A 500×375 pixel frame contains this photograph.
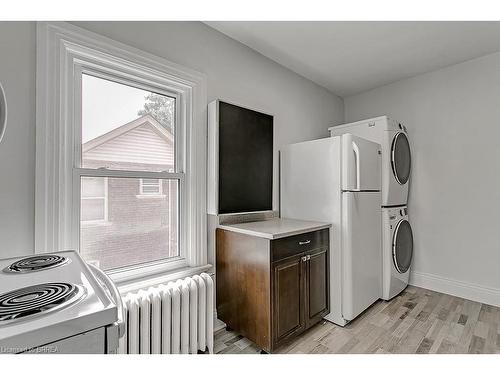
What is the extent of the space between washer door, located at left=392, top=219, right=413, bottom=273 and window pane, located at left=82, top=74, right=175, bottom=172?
234 centimetres

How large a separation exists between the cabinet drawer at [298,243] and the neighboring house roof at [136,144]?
1006 mm

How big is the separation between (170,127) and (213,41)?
2.69ft

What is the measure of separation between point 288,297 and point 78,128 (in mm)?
1720

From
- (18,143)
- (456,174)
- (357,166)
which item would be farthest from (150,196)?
(456,174)

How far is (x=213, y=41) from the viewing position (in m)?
2.12

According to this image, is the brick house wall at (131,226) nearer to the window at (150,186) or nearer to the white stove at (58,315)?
the window at (150,186)

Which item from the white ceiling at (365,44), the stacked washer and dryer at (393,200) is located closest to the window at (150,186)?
the white ceiling at (365,44)

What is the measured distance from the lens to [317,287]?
2072mm

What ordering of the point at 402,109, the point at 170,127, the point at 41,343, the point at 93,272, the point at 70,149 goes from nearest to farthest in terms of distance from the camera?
1. the point at 41,343
2. the point at 93,272
3. the point at 70,149
4. the point at 170,127
5. the point at 402,109

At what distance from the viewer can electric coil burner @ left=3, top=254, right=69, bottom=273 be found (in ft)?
3.13

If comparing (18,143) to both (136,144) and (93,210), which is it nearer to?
(93,210)

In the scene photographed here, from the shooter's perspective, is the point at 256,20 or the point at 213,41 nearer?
the point at 256,20
